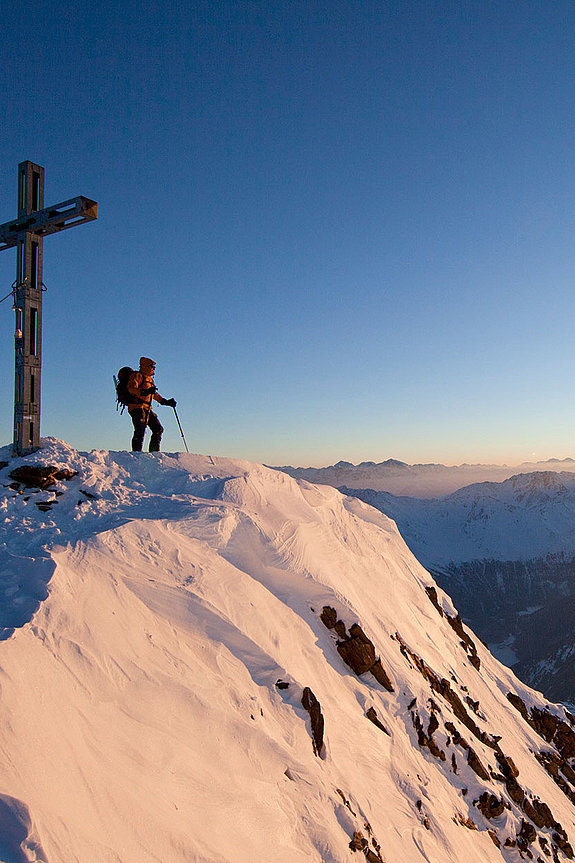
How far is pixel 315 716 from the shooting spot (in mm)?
9258

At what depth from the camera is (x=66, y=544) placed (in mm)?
9414

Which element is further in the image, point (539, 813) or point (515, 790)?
point (539, 813)

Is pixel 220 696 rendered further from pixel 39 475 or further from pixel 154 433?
pixel 154 433

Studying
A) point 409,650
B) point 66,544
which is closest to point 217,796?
point 66,544

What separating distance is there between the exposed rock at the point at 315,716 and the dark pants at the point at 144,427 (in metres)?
10.00

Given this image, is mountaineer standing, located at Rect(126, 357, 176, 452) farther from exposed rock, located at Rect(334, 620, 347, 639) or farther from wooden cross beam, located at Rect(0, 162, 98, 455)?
exposed rock, located at Rect(334, 620, 347, 639)

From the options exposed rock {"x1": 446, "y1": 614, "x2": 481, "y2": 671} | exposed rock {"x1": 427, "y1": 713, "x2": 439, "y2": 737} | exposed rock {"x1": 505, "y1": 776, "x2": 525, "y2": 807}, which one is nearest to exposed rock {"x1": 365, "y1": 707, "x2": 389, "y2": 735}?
exposed rock {"x1": 427, "y1": 713, "x2": 439, "y2": 737}

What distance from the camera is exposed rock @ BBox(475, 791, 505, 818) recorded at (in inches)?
501

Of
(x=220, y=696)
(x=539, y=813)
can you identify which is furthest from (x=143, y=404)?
(x=539, y=813)

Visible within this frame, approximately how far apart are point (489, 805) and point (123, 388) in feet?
51.6

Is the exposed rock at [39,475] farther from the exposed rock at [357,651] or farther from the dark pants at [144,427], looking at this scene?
the exposed rock at [357,651]

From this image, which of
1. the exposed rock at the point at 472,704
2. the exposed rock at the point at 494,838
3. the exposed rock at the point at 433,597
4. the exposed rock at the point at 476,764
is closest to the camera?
the exposed rock at the point at 494,838

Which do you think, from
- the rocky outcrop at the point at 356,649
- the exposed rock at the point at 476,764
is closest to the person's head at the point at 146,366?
the rocky outcrop at the point at 356,649

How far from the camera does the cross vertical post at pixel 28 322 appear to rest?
→ 1409 centimetres
